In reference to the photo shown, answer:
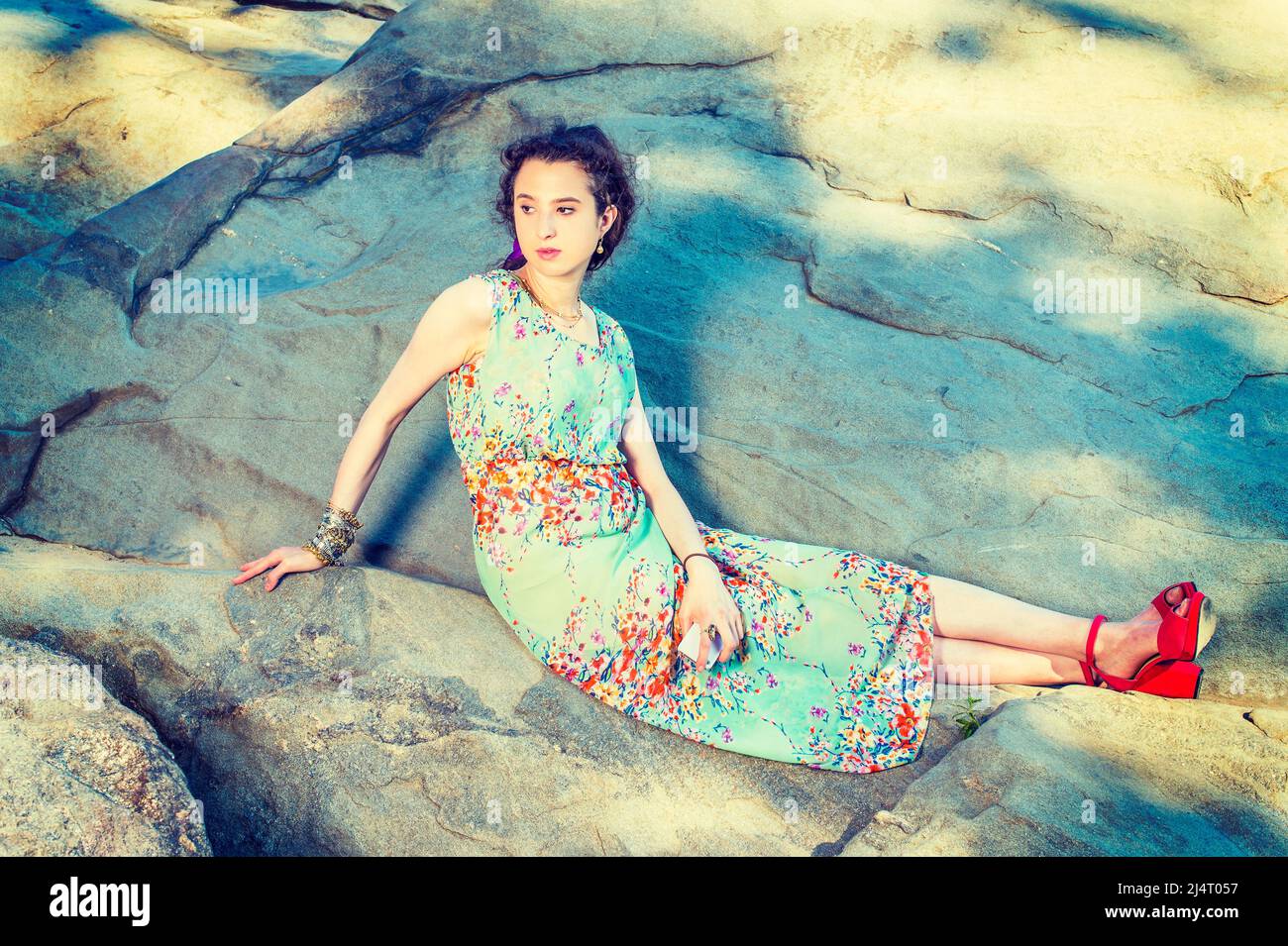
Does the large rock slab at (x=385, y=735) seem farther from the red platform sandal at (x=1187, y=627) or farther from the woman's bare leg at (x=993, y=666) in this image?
the red platform sandal at (x=1187, y=627)

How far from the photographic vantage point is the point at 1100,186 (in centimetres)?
456

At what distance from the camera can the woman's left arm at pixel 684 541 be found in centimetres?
272

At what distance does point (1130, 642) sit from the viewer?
2.80 meters

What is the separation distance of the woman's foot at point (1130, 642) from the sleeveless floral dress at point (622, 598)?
1.38 feet

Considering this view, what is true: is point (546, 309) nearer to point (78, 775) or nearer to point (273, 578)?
point (273, 578)

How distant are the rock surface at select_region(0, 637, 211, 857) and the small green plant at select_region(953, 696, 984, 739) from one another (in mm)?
1704

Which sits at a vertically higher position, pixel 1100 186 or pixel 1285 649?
pixel 1100 186

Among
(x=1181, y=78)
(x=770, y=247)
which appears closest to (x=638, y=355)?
(x=770, y=247)

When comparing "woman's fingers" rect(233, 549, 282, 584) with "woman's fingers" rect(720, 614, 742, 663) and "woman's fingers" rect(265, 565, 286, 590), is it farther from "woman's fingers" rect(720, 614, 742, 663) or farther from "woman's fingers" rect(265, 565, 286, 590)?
"woman's fingers" rect(720, 614, 742, 663)

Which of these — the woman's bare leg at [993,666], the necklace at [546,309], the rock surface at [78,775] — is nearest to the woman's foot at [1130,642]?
the woman's bare leg at [993,666]

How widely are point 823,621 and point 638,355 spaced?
4.45 feet

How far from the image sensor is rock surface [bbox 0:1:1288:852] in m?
2.67

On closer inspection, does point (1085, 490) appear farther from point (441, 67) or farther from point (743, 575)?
point (441, 67)

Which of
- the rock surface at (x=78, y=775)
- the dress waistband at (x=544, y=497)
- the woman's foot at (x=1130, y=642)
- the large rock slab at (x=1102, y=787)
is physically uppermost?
the dress waistband at (x=544, y=497)
